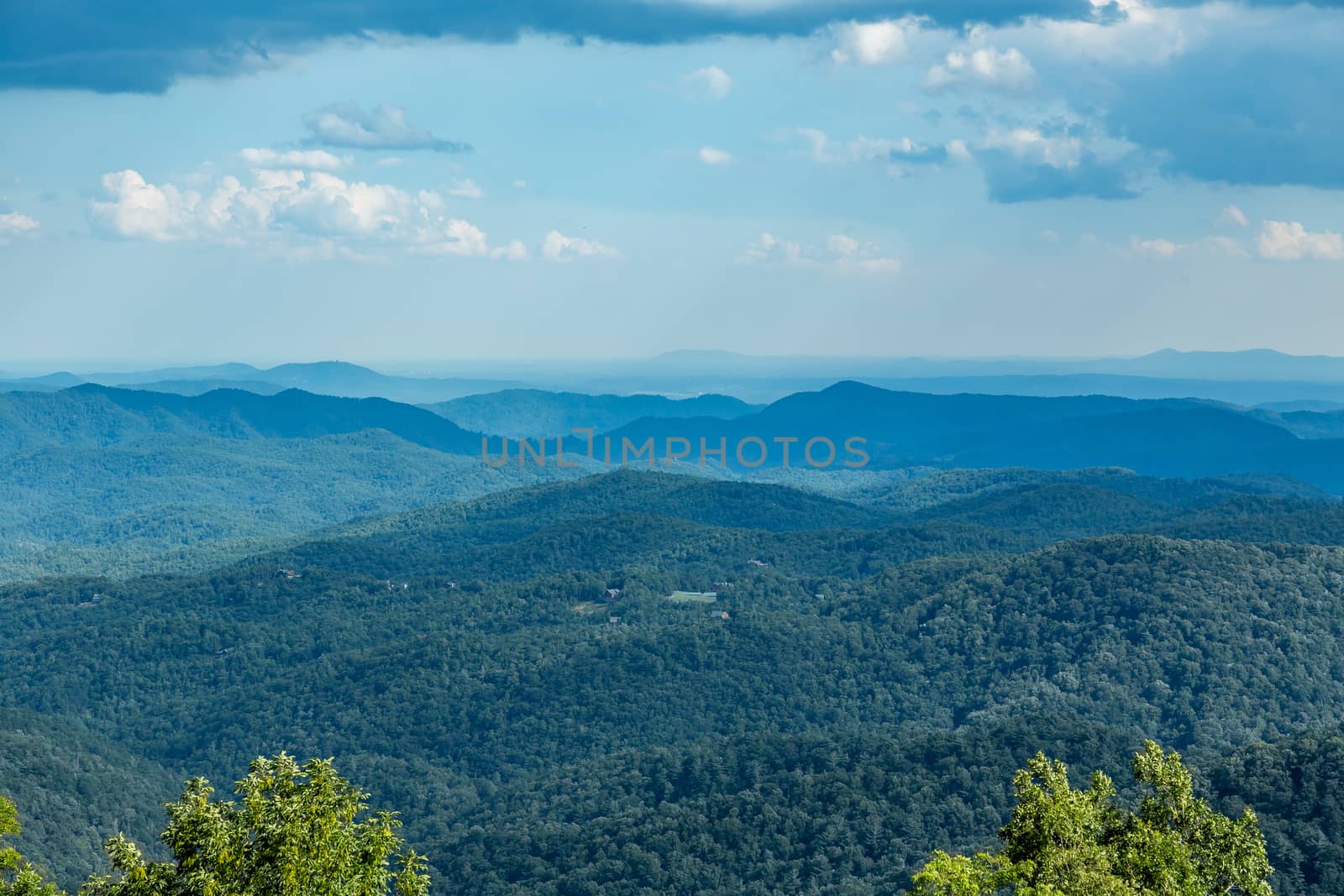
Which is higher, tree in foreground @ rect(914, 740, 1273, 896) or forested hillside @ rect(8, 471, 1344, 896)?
tree in foreground @ rect(914, 740, 1273, 896)

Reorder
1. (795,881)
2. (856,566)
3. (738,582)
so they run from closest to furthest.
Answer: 1. (795,881)
2. (738,582)
3. (856,566)

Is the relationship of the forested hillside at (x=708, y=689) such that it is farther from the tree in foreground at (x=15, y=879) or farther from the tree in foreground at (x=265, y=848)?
the tree in foreground at (x=15, y=879)

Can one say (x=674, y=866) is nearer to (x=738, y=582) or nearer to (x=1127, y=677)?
(x=1127, y=677)

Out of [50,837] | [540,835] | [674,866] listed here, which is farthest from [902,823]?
[50,837]

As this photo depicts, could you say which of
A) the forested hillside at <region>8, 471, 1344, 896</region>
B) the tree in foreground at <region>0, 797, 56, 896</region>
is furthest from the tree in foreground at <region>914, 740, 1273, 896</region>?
the forested hillside at <region>8, 471, 1344, 896</region>

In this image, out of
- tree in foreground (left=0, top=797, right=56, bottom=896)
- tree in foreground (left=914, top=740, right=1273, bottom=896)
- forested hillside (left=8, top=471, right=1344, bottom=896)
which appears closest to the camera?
tree in foreground (left=914, top=740, right=1273, bottom=896)

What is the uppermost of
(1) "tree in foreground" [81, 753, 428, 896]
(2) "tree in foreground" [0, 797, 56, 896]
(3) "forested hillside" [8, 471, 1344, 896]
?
(1) "tree in foreground" [81, 753, 428, 896]

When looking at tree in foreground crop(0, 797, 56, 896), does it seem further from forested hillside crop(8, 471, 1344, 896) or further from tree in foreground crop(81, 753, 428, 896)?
forested hillside crop(8, 471, 1344, 896)

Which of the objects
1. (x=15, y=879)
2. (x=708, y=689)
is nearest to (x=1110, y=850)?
(x=15, y=879)
